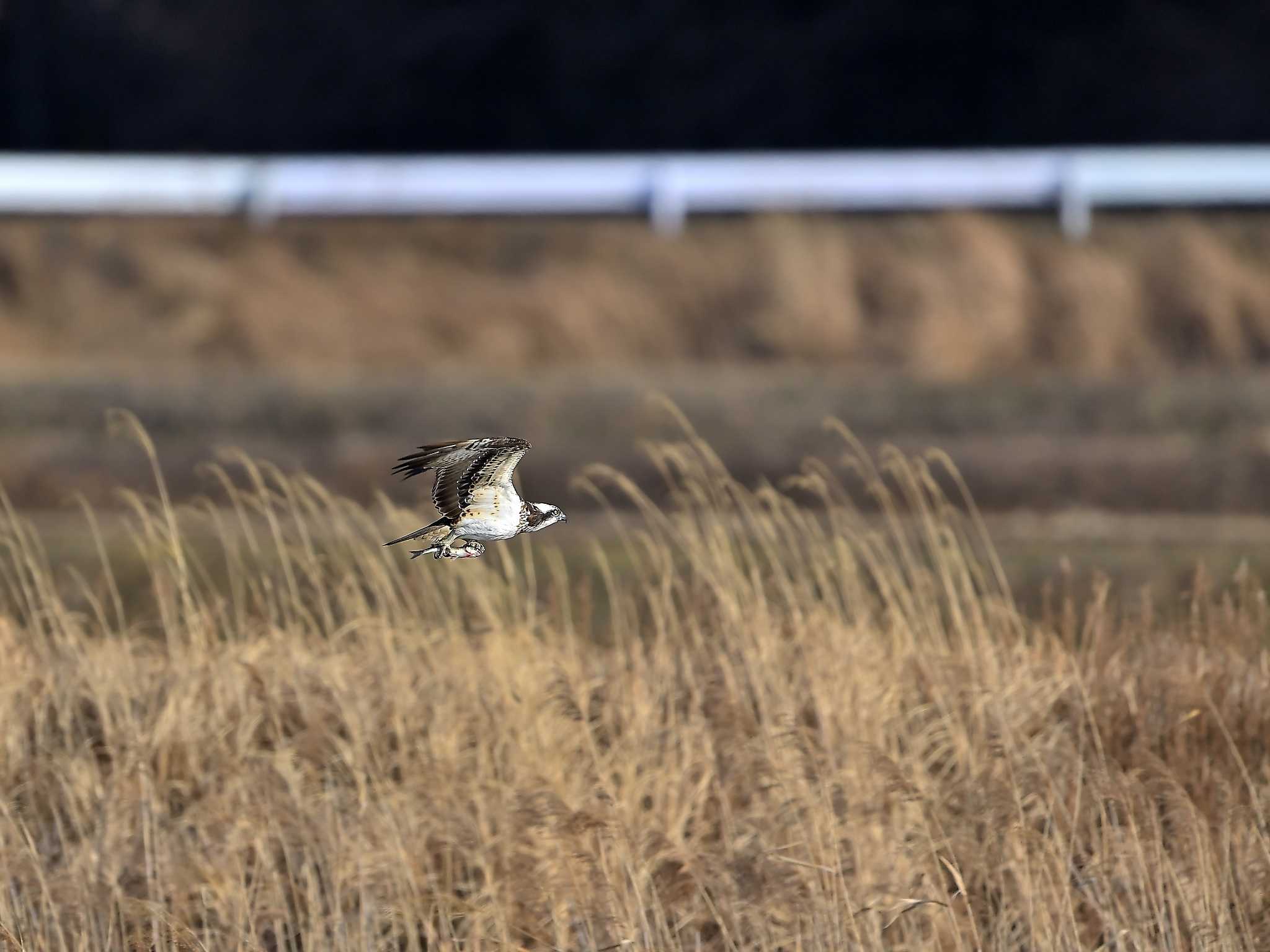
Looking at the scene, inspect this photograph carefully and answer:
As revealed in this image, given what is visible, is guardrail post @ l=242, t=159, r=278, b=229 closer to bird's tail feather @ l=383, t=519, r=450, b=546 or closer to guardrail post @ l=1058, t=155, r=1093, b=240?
guardrail post @ l=1058, t=155, r=1093, b=240

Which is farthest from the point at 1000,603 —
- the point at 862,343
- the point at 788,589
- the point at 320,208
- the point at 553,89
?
the point at 553,89

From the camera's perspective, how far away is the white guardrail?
1911cm

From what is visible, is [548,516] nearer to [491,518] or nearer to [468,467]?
[491,518]

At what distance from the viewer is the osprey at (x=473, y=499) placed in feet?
9.04

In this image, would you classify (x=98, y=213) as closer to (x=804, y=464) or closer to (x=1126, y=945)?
(x=804, y=464)

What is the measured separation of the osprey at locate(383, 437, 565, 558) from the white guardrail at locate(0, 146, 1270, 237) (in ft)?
54.1

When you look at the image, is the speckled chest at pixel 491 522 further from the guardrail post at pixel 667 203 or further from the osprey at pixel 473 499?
the guardrail post at pixel 667 203

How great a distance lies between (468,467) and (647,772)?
2.67 meters

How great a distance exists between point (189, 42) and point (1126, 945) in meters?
20.1

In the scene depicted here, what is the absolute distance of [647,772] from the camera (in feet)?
17.8

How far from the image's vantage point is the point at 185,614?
6195 mm

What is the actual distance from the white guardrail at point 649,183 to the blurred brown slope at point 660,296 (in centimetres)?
25

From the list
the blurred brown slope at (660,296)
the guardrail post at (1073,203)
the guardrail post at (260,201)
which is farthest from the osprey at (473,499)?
the guardrail post at (260,201)

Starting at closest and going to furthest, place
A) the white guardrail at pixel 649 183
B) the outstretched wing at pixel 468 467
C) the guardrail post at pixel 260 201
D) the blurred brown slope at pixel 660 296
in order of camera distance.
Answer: the outstretched wing at pixel 468 467, the blurred brown slope at pixel 660 296, the white guardrail at pixel 649 183, the guardrail post at pixel 260 201
